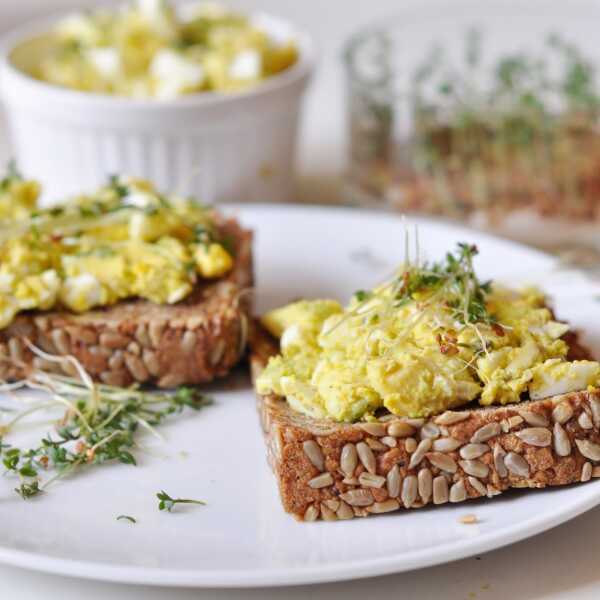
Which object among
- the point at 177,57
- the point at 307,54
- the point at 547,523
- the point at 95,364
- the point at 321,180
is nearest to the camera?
the point at 547,523

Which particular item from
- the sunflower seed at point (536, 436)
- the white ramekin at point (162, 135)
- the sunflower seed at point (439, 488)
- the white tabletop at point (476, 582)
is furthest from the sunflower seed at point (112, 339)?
the white ramekin at point (162, 135)

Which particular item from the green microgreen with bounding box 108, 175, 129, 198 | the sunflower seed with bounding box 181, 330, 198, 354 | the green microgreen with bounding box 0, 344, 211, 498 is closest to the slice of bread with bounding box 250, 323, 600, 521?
the green microgreen with bounding box 0, 344, 211, 498

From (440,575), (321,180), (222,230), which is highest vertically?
(222,230)

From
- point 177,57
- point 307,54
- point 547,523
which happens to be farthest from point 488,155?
point 547,523

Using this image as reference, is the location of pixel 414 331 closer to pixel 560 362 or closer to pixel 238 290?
pixel 560 362

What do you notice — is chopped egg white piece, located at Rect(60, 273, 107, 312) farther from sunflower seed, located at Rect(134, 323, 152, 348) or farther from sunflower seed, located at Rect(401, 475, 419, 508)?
sunflower seed, located at Rect(401, 475, 419, 508)

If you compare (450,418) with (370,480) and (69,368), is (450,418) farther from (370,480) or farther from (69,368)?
(69,368)
